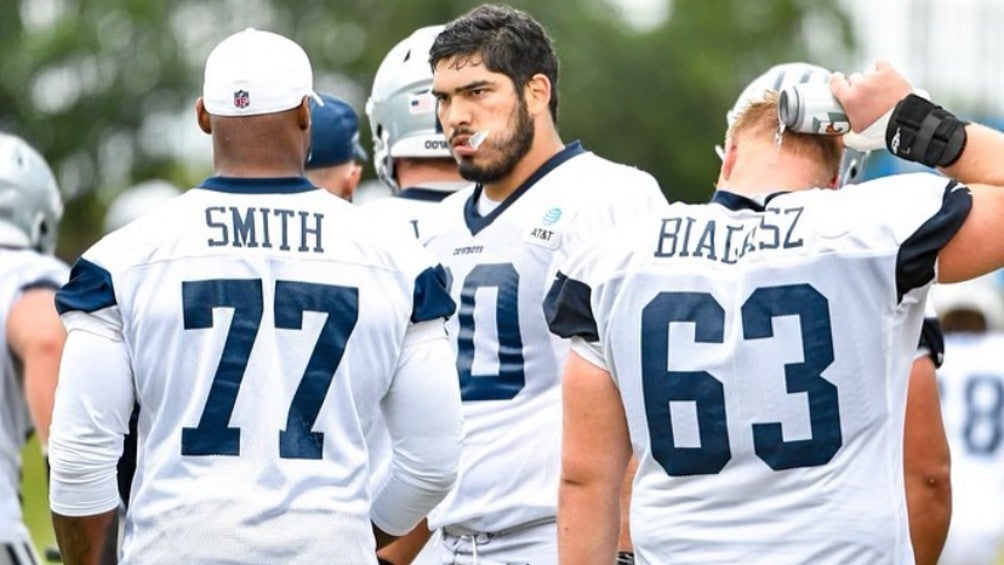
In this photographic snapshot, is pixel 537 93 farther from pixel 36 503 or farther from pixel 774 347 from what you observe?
pixel 36 503

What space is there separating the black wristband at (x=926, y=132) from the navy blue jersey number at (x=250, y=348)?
1338 millimetres

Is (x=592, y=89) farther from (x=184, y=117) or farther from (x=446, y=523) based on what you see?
(x=446, y=523)

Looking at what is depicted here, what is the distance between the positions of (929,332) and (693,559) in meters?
1.31

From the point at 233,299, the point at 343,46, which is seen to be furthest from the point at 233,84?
the point at 343,46

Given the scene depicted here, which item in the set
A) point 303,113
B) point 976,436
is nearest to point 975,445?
point 976,436

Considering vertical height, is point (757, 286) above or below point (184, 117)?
above

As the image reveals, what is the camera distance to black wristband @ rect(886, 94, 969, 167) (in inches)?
186

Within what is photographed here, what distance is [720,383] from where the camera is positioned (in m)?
4.63

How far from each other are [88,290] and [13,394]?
84.4 inches

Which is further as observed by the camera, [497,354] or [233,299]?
[497,354]

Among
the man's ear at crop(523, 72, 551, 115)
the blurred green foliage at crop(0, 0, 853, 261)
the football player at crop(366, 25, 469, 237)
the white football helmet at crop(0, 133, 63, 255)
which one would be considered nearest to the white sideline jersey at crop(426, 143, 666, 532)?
the man's ear at crop(523, 72, 551, 115)

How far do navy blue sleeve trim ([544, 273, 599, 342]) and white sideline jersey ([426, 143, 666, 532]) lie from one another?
99 centimetres

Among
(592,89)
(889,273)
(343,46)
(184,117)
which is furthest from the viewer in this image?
(592,89)

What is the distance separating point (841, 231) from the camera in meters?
4.56
